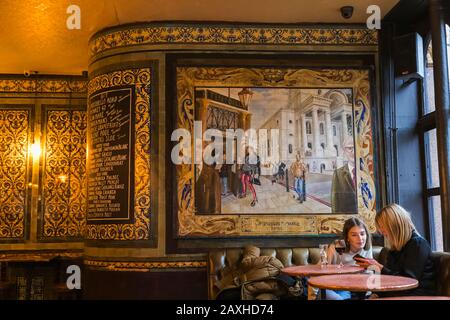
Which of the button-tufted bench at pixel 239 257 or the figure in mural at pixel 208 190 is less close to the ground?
the figure in mural at pixel 208 190

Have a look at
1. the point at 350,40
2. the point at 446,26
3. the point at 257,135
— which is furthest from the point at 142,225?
the point at 446,26

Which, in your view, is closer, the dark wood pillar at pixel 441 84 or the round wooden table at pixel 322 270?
the round wooden table at pixel 322 270

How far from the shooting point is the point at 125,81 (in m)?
6.14

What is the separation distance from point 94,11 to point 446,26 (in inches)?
158

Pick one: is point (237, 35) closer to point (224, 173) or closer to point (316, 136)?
point (316, 136)

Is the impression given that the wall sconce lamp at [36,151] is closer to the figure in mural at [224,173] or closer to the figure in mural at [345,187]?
the figure in mural at [224,173]

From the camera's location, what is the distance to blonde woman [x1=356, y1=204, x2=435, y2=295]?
3465mm

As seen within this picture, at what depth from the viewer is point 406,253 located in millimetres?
3527

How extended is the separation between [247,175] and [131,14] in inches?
95.0

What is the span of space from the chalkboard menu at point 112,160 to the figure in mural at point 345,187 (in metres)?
2.48

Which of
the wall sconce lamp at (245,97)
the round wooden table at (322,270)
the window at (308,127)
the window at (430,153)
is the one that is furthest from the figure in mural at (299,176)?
the round wooden table at (322,270)

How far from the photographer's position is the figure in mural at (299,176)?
598 centimetres

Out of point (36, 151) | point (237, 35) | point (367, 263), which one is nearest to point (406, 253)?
point (367, 263)
